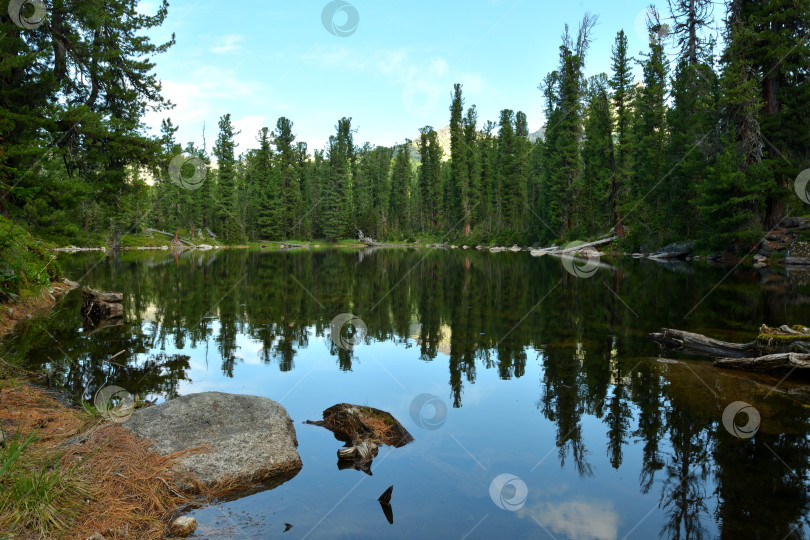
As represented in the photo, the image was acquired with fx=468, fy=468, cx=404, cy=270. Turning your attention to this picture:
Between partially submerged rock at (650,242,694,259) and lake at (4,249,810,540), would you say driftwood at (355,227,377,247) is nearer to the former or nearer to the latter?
partially submerged rock at (650,242,694,259)

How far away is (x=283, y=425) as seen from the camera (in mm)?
6129

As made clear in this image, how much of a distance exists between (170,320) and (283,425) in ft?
33.8

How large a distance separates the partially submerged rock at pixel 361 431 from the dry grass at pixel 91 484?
60.2 inches

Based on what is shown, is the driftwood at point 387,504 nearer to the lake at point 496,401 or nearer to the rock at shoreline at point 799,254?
the lake at point 496,401

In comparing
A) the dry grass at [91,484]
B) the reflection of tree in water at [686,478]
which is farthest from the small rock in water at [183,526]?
the reflection of tree in water at [686,478]

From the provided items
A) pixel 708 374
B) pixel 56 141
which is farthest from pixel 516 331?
pixel 56 141

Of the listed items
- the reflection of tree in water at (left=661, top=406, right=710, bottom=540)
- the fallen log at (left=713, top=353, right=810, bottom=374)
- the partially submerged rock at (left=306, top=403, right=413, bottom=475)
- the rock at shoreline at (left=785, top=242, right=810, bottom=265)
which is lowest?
the reflection of tree in water at (left=661, top=406, right=710, bottom=540)

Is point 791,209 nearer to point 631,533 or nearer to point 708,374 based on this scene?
point 708,374

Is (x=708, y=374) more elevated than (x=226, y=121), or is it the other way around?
(x=226, y=121)

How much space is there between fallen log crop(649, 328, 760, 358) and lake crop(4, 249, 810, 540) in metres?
0.47

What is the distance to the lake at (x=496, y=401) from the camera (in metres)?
4.64

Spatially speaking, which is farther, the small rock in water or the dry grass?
the small rock in water

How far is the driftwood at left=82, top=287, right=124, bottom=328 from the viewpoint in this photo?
14259 mm

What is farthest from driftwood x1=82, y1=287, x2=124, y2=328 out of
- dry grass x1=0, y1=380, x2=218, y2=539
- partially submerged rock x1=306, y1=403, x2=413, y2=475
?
partially submerged rock x1=306, y1=403, x2=413, y2=475
